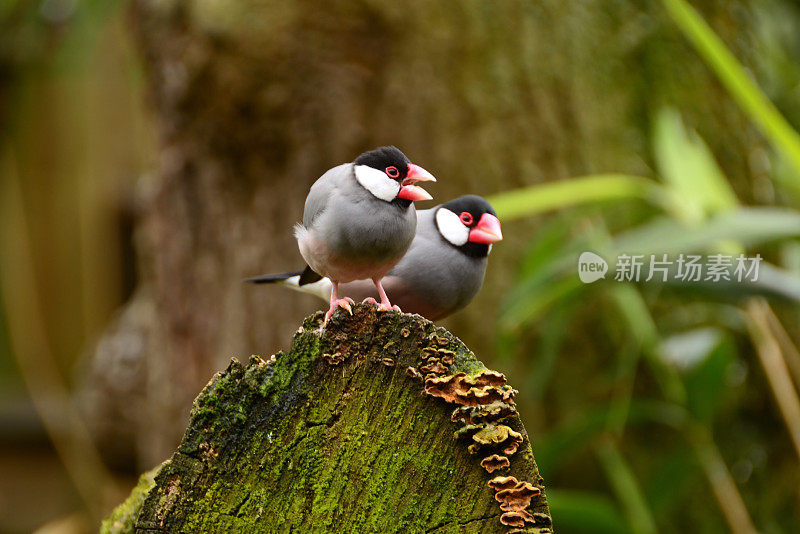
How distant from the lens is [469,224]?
0.90 metres

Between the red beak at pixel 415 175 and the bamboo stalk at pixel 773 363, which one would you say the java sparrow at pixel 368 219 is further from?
the bamboo stalk at pixel 773 363

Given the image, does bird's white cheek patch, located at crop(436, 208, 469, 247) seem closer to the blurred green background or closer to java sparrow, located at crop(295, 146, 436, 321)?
java sparrow, located at crop(295, 146, 436, 321)

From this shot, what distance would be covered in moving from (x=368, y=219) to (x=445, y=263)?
0.54ft

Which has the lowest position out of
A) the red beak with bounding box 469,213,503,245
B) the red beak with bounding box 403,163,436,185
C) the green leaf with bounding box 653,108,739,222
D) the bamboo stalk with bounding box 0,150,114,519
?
the bamboo stalk with bounding box 0,150,114,519

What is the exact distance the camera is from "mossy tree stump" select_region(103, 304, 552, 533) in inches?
27.3

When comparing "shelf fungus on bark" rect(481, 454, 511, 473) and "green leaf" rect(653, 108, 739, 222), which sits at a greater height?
"green leaf" rect(653, 108, 739, 222)

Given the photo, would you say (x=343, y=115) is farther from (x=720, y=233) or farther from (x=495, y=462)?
(x=495, y=462)

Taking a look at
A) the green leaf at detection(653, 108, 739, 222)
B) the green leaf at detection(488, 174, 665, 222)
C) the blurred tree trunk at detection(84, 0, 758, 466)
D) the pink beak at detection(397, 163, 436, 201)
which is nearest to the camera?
the pink beak at detection(397, 163, 436, 201)

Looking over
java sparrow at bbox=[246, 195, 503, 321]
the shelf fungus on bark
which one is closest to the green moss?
java sparrow at bbox=[246, 195, 503, 321]

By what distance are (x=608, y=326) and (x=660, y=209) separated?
57 cm

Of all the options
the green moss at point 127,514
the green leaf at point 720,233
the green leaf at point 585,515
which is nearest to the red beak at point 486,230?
the green moss at point 127,514

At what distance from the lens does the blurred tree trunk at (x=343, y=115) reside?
7.61 ft

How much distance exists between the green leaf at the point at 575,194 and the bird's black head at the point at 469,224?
769 mm

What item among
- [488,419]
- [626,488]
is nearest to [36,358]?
[626,488]
